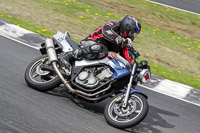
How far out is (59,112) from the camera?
5238 mm

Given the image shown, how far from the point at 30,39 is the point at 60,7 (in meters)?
4.24

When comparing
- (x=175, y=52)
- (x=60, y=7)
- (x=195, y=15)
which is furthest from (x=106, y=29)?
(x=195, y=15)

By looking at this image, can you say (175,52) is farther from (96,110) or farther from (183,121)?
(96,110)

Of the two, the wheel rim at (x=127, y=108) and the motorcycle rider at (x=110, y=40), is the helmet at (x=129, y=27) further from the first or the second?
the wheel rim at (x=127, y=108)

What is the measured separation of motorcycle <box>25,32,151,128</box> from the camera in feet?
16.9

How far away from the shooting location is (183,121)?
630 centimetres

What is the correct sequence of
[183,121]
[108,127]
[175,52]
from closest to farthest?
[108,127], [183,121], [175,52]

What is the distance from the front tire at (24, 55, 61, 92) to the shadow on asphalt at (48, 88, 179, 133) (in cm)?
28

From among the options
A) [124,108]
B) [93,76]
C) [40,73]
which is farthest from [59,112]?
[40,73]

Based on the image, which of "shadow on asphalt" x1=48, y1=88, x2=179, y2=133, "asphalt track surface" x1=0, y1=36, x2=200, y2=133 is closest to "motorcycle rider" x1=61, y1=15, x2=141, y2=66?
"shadow on asphalt" x1=48, y1=88, x2=179, y2=133

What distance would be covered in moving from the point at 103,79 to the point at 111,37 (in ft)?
2.38

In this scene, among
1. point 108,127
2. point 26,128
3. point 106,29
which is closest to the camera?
point 26,128

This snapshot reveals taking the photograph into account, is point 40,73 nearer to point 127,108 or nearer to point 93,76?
point 93,76

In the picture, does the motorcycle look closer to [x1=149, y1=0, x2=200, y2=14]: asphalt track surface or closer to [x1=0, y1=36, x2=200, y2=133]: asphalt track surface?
[x1=0, y1=36, x2=200, y2=133]: asphalt track surface
